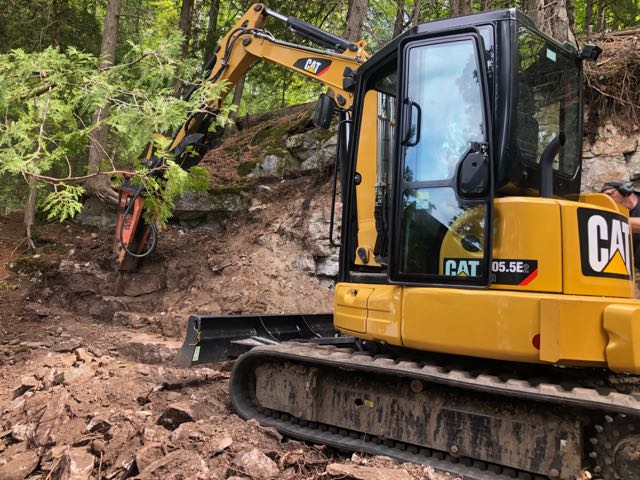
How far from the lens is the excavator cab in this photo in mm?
3203

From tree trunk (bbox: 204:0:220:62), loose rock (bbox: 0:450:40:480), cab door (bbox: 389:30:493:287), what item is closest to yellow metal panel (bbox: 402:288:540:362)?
cab door (bbox: 389:30:493:287)

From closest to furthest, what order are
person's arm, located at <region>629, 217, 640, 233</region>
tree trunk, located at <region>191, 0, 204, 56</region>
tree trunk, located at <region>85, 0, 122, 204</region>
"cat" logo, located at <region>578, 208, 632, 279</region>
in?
"cat" logo, located at <region>578, 208, 632, 279</region> < person's arm, located at <region>629, 217, 640, 233</region> < tree trunk, located at <region>85, 0, 122, 204</region> < tree trunk, located at <region>191, 0, 204, 56</region>

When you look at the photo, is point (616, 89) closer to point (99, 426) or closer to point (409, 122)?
point (409, 122)

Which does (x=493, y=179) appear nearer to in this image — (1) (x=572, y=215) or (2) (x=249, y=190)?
(1) (x=572, y=215)

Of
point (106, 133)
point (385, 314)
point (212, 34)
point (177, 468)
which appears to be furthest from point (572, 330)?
point (212, 34)

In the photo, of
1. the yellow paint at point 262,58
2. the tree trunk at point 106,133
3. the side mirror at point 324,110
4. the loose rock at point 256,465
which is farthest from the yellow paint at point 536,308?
the tree trunk at point 106,133

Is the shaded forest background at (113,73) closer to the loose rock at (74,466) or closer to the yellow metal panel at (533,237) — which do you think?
the loose rock at (74,466)

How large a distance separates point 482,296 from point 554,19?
721 cm

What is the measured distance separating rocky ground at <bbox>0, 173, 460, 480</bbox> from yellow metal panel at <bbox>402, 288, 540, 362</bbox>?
0.75m

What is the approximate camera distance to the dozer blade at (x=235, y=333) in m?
4.89

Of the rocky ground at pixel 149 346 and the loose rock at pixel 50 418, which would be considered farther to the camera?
the loose rock at pixel 50 418

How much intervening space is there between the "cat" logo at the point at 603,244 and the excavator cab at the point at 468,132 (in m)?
0.36

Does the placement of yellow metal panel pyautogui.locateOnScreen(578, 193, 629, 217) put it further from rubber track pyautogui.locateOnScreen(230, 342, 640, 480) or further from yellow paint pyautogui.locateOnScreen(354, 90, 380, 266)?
yellow paint pyautogui.locateOnScreen(354, 90, 380, 266)

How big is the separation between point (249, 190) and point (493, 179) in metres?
7.10
